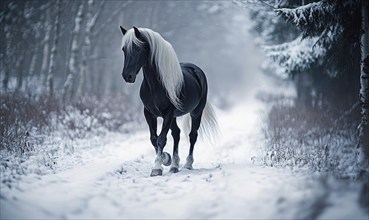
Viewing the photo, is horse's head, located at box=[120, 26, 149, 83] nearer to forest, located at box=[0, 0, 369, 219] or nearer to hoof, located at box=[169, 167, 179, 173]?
forest, located at box=[0, 0, 369, 219]

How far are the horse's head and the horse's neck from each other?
289 mm

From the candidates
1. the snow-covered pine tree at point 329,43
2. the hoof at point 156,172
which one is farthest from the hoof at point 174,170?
the snow-covered pine tree at point 329,43

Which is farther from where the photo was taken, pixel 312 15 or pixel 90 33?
pixel 90 33

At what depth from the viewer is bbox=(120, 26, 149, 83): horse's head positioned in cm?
577

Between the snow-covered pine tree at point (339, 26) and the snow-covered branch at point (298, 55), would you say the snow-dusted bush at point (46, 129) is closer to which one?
the snow-covered pine tree at point (339, 26)

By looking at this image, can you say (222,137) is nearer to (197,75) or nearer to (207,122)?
(207,122)

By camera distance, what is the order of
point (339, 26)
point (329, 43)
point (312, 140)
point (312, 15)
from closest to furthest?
point (312, 15) < point (339, 26) < point (312, 140) < point (329, 43)

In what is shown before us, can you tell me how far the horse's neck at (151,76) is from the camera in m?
6.24

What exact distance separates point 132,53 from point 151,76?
1.96 feet

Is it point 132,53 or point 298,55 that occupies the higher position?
point 298,55

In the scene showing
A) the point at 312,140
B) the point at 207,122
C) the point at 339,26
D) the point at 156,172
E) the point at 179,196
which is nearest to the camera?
the point at 179,196

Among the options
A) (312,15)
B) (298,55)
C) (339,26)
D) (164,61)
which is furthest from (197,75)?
(298,55)

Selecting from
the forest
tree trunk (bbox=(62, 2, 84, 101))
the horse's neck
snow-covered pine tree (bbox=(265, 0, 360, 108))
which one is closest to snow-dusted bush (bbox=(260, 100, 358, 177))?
the forest

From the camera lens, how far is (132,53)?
230 inches
